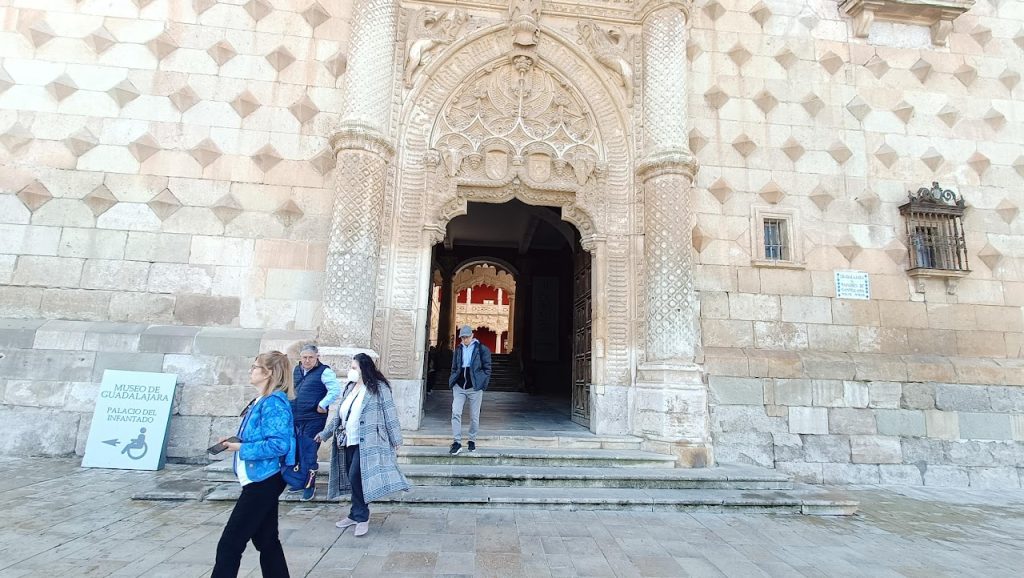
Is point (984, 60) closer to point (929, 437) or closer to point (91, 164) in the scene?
point (929, 437)

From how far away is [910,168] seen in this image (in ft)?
27.3

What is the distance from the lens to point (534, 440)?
674 cm

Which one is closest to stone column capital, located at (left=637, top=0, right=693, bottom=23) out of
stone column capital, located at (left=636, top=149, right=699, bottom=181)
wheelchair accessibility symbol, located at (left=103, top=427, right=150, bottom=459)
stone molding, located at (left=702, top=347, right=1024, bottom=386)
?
stone column capital, located at (left=636, top=149, right=699, bottom=181)

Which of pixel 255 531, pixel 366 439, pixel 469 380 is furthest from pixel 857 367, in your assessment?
pixel 255 531

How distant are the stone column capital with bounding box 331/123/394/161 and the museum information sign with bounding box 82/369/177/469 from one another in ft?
12.4

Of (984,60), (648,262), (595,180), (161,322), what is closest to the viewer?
(161,322)

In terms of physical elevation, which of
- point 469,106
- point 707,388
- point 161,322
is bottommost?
point 707,388

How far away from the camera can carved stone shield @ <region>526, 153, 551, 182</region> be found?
788 cm

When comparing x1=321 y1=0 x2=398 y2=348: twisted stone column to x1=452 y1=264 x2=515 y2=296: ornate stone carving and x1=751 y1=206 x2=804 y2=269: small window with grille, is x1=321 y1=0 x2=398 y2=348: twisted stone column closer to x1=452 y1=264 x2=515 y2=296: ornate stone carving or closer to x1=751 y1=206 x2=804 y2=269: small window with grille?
x1=751 y1=206 x2=804 y2=269: small window with grille

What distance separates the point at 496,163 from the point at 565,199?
124cm

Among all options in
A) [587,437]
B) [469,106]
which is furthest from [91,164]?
[587,437]

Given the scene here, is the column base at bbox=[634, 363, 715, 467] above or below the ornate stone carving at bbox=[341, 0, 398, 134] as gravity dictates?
below

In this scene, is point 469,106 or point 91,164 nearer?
point 91,164

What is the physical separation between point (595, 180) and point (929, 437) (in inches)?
246
